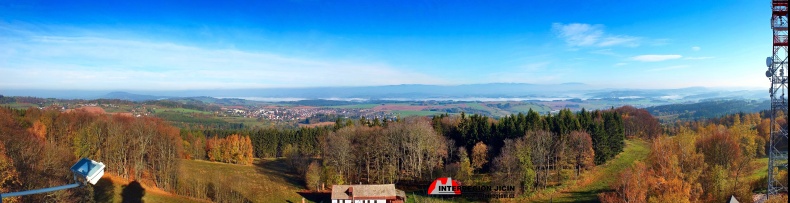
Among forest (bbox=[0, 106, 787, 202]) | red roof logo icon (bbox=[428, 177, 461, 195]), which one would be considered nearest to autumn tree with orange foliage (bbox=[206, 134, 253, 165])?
forest (bbox=[0, 106, 787, 202])

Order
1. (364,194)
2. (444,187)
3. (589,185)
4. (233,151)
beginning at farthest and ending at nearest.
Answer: (233,151), (444,187), (589,185), (364,194)

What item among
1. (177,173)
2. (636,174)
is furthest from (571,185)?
(177,173)

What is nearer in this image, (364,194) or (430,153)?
(364,194)

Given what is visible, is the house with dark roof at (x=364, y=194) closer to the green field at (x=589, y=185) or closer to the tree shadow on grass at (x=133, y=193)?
the green field at (x=589, y=185)

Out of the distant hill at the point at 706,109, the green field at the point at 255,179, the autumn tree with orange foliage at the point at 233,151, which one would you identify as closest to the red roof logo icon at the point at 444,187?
the green field at the point at 255,179

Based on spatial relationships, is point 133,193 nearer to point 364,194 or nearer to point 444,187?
point 364,194

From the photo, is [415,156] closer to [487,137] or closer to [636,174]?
[487,137]

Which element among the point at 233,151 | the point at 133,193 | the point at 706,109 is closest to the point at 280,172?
the point at 233,151
